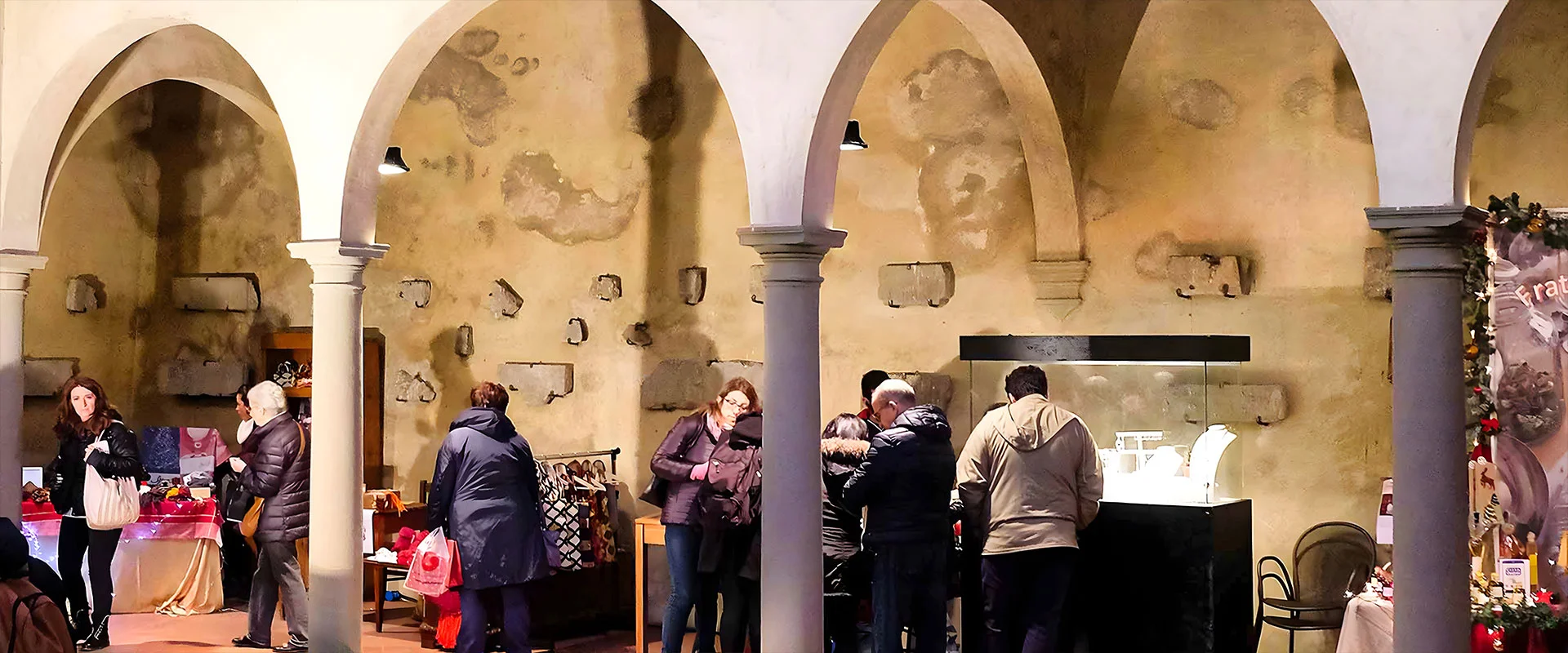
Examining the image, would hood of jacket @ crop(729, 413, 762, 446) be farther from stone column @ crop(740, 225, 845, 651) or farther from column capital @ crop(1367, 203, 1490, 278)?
column capital @ crop(1367, 203, 1490, 278)

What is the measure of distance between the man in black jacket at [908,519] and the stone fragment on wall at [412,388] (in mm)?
4851

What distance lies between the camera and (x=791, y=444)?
5.89 m

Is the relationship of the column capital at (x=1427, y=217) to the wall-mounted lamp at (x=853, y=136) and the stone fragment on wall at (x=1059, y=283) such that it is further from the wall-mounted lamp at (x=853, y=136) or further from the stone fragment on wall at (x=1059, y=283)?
the wall-mounted lamp at (x=853, y=136)

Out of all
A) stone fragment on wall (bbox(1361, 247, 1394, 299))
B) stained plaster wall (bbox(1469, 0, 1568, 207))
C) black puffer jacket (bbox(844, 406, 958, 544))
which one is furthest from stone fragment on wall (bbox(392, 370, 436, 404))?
stained plaster wall (bbox(1469, 0, 1568, 207))

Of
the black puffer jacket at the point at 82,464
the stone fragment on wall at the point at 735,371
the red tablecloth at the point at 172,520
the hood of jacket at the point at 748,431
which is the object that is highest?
the stone fragment on wall at the point at 735,371

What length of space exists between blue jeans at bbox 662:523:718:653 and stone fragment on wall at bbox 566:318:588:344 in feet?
9.69

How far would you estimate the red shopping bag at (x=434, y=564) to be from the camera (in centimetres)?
681

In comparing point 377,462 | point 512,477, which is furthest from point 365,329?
point 512,477

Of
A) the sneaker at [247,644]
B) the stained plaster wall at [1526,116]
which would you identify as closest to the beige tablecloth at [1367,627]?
the stained plaster wall at [1526,116]

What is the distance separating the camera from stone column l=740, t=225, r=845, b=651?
19.3ft

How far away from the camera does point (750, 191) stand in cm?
603

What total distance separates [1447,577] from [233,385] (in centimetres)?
885

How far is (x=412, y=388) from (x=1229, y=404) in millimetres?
5621

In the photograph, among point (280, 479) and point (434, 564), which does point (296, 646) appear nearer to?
point (280, 479)
